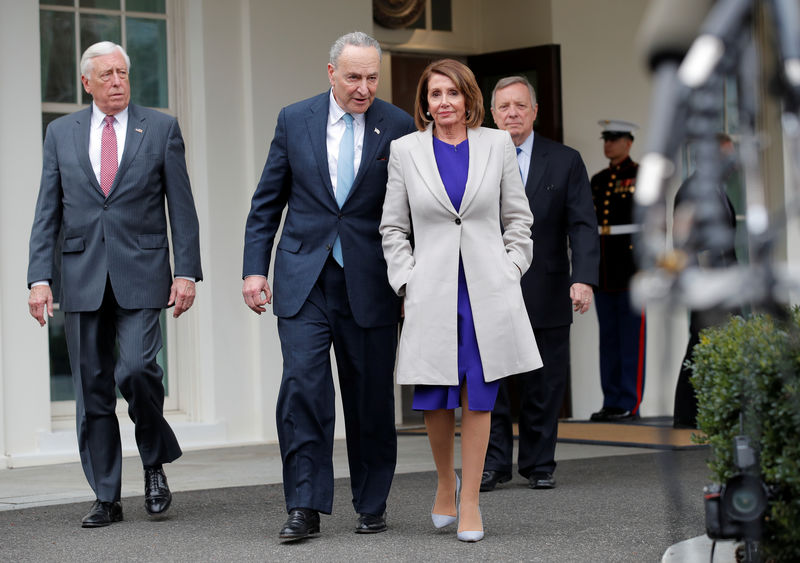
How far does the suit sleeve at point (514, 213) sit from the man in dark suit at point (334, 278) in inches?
16.7

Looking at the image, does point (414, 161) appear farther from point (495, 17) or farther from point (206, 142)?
point (495, 17)

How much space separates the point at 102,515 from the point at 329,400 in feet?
3.30

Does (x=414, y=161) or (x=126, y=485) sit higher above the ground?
(x=414, y=161)

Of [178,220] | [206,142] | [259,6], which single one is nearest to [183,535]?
[178,220]

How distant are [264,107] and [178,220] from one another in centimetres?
317

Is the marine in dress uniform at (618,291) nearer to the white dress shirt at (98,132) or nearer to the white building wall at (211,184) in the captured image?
the white building wall at (211,184)

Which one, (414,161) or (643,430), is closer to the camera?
(414,161)

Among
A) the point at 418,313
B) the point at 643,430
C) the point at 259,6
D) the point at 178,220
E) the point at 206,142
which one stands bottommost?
the point at 643,430

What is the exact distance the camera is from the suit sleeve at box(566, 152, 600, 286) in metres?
5.74

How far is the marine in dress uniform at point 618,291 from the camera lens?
30.9 ft

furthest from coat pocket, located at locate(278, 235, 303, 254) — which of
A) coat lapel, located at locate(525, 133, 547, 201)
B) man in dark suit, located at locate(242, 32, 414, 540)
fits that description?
coat lapel, located at locate(525, 133, 547, 201)

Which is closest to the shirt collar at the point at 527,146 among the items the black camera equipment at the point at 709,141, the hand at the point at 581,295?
the hand at the point at 581,295

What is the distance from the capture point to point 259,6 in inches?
322

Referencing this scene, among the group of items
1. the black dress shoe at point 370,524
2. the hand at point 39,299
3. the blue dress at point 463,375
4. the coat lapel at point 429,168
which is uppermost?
the coat lapel at point 429,168
